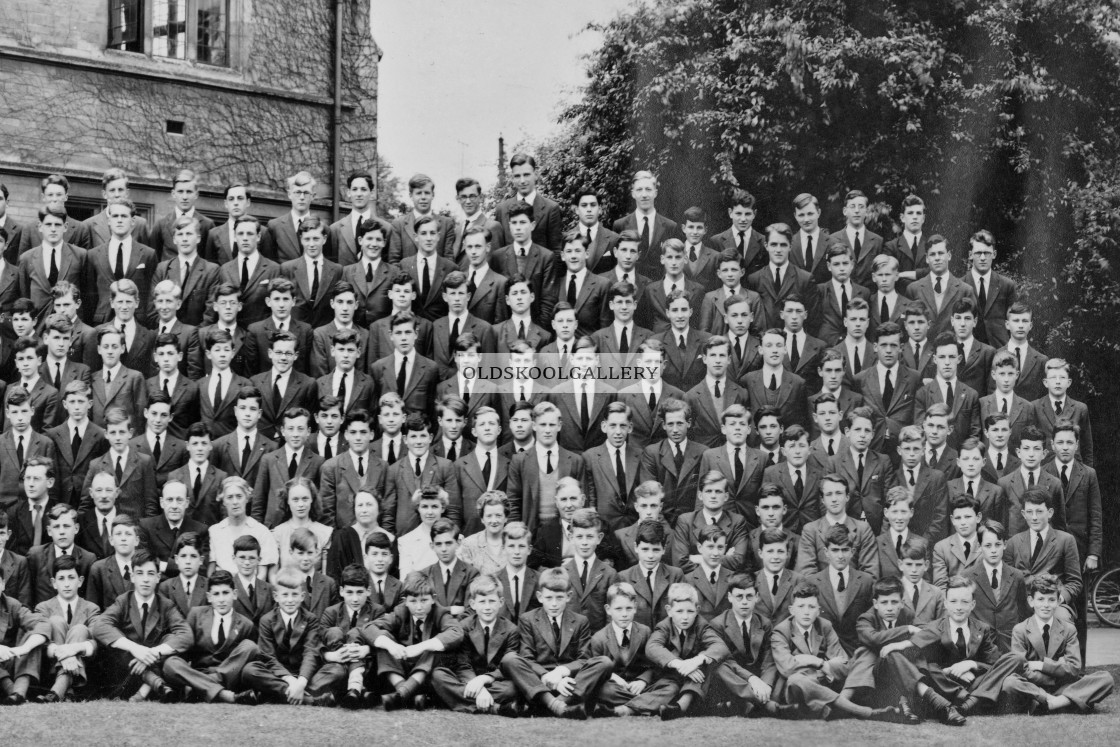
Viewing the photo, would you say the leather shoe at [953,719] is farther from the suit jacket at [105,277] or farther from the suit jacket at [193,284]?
the suit jacket at [105,277]

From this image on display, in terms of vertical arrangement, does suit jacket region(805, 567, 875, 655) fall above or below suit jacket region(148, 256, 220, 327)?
below

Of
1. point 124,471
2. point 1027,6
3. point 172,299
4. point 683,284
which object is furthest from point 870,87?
point 124,471

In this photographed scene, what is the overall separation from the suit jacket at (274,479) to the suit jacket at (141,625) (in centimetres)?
86

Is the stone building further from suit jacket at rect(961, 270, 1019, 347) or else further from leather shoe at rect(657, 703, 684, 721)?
leather shoe at rect(657, 703, 684, 721)

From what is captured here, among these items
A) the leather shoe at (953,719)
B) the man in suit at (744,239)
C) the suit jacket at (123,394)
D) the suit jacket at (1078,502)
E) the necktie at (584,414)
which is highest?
the man in suit at (744,239)

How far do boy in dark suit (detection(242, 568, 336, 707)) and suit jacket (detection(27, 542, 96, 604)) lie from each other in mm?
1180

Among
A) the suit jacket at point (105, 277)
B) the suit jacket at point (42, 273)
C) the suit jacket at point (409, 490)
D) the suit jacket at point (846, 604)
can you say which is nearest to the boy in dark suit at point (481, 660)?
the suit jacket at point (409, 490)

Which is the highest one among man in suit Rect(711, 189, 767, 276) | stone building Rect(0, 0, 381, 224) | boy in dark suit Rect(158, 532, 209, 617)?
stone building Rect(0, 0, 381, 224)

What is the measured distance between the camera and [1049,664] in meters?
9.21

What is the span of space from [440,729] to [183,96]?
30.4 feet

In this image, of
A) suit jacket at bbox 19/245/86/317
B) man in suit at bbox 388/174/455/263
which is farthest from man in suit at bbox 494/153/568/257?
suit jacket at bbox 19/245/86/317

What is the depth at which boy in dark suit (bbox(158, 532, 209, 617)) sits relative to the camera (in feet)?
30.1

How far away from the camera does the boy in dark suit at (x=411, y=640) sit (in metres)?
8.88

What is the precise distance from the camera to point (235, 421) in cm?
1023
